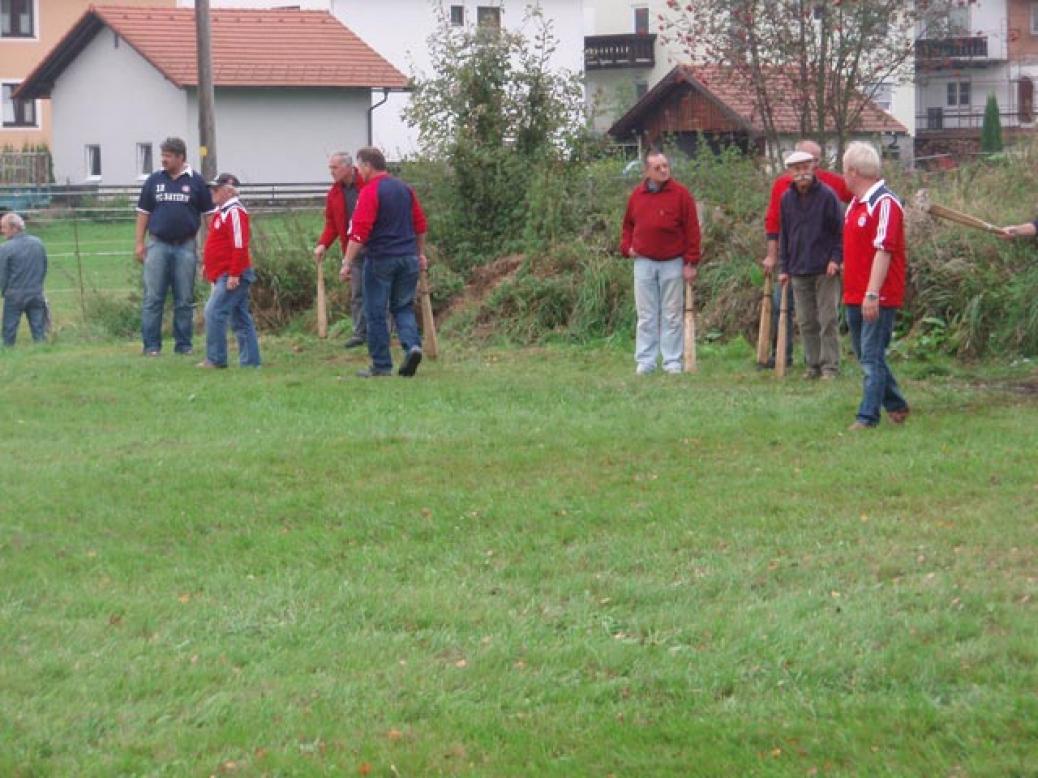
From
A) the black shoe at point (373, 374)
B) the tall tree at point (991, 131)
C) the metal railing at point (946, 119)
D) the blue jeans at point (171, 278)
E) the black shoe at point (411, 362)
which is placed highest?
the metal railing at point (946, 119)

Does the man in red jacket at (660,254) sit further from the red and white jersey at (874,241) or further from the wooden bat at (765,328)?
the red and white jersey at (874,241)

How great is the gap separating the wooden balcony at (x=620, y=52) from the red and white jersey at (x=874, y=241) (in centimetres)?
5174

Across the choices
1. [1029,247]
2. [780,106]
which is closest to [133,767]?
[1029,247]

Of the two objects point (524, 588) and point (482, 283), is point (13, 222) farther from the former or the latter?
point (524, 588)

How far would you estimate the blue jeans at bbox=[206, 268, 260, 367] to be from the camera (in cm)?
1495

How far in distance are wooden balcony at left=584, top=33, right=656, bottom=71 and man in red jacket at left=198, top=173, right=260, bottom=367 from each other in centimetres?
4767

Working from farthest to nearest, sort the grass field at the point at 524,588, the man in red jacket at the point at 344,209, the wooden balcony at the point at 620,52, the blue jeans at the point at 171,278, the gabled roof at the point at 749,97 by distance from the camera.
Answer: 1. the wooden balcony at the point at 620,52
2. the gabled roof at the point at 749,97
3. the man in red jacket at the point at 344,209
4. the blue jeans at the point at 171,278
5. the grass field at the point at 524,588

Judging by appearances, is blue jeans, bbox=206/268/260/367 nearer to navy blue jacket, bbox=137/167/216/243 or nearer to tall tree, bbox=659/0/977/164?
navy blue jacket, bbox=137/167/216/243

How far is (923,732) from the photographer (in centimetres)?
556

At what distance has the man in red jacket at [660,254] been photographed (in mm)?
14023

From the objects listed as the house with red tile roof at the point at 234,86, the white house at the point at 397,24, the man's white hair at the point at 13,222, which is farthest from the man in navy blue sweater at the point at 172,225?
the white house at the point at 397,24

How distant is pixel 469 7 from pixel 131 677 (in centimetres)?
5049

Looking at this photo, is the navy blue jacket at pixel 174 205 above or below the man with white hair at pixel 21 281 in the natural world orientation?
above

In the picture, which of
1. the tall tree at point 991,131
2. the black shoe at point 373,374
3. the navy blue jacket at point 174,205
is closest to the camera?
the black shoe at point 373,374
